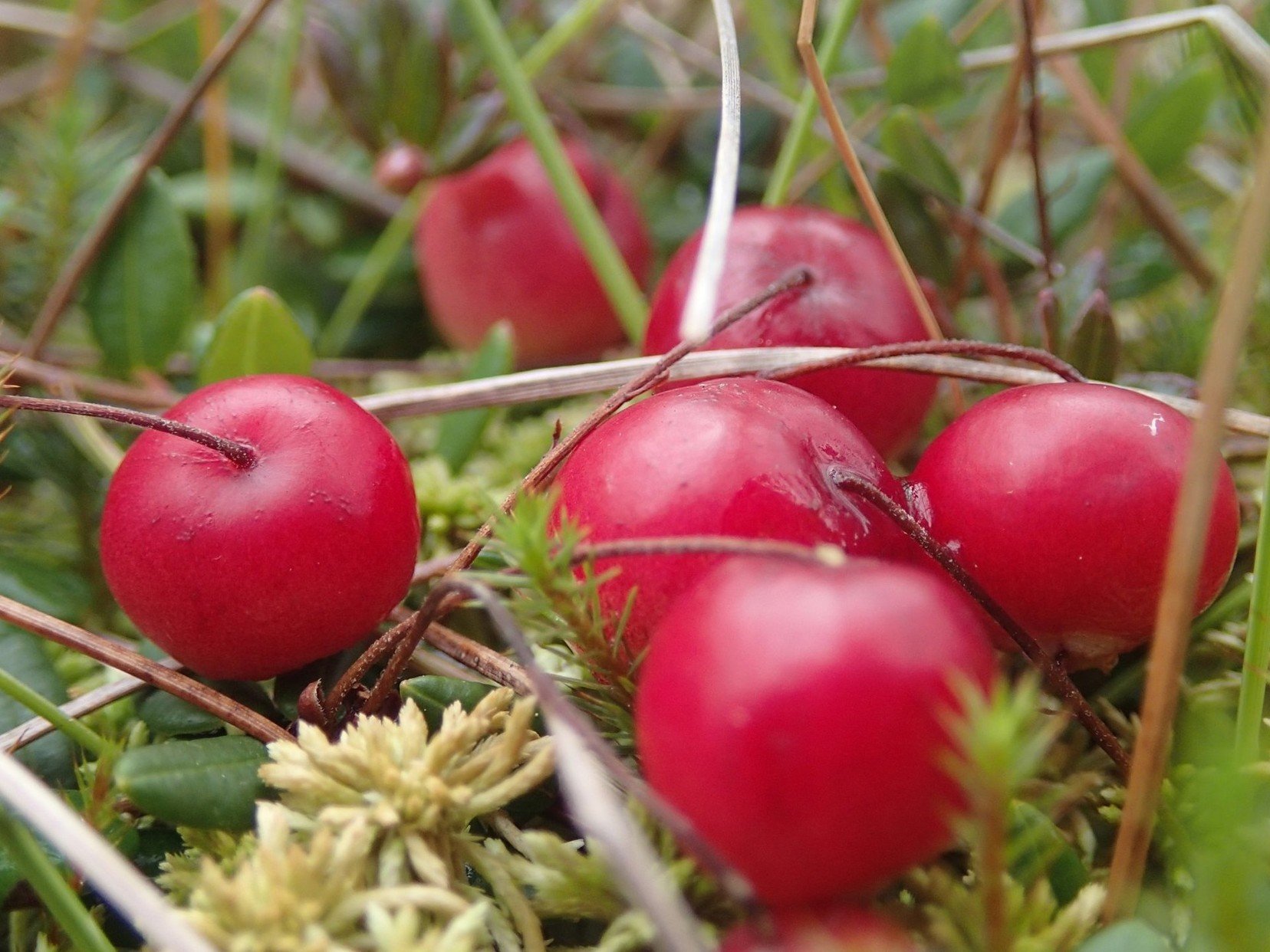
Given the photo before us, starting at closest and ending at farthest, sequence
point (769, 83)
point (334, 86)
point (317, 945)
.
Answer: point (317, 945), point (334, 86), point (769, 83)

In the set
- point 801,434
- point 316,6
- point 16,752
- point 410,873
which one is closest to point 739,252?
point 801,434

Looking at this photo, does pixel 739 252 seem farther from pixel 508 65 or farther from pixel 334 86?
pixel 334 86

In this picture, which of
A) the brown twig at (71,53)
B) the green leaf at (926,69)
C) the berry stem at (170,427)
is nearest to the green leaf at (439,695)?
the berry stem at (170,427)

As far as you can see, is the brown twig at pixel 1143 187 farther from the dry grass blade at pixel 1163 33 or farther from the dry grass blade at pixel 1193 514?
the dry grass blade at pixel 1193 514

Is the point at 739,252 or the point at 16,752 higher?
the point at 739,252

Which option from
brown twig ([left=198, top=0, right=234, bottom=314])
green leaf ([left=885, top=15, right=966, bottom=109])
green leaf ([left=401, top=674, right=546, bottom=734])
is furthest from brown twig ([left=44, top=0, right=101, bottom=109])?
green leaf ([left=401, top=674, right=546, bottom=734])

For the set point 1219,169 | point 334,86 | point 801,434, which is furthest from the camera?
point 1219,169

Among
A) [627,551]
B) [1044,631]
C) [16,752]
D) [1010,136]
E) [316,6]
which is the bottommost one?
[16,752]
